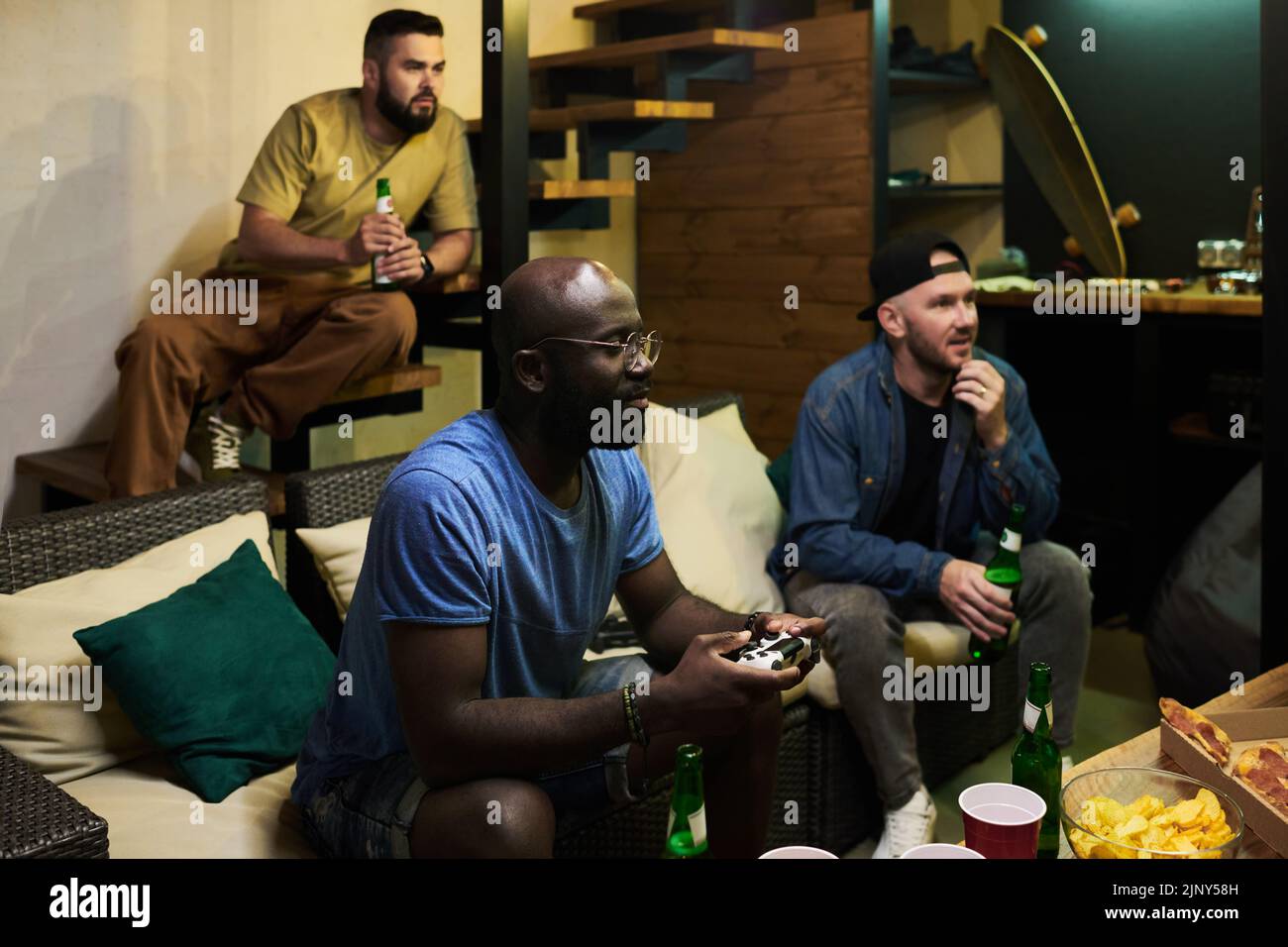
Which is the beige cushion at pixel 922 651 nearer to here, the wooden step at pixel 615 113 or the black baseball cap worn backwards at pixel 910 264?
the black baseball cap worn backwards at pixel 910 264

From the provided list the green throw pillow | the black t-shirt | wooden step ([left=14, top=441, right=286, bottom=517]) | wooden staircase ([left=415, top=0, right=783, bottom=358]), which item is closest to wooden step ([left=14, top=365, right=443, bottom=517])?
wooden step ([left=14, top=441, right=286, bottom=517])

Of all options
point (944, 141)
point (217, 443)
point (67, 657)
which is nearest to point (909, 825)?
point (67, 657)

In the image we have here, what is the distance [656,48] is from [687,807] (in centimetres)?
311

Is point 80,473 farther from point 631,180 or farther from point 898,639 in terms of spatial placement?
point 898,639

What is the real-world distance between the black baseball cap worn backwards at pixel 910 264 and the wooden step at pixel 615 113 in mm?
1158

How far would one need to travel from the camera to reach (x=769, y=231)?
480 cm

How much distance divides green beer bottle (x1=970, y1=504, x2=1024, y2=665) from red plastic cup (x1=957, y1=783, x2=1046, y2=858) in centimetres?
137

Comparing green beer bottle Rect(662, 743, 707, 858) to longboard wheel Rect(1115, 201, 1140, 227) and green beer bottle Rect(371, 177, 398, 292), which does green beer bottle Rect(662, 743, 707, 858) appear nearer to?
green beer bottle Rect(371, 177, 398, 292)

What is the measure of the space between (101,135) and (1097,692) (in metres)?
3.18

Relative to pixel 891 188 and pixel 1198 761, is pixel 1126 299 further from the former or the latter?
pixel 1198 761

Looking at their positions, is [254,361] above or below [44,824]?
above

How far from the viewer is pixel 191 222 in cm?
395

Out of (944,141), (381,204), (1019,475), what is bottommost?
(1019,475)
